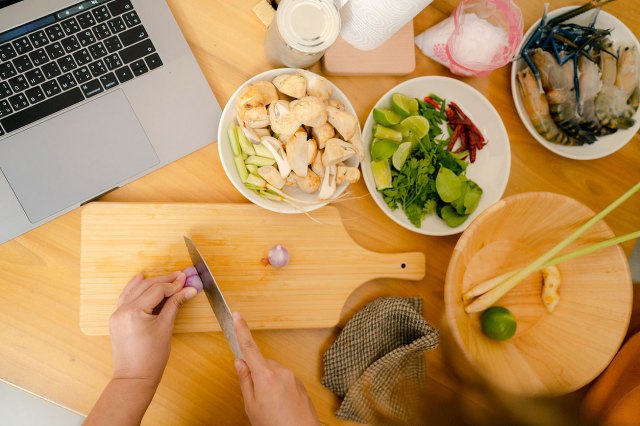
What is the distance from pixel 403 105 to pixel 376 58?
101mm

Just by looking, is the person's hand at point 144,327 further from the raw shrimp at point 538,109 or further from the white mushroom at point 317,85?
the raw shrimp at point 538,109

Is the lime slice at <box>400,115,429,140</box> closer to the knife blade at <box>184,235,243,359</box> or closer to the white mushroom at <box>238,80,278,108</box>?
the white mushroom at <box>238,80,278,108</box>

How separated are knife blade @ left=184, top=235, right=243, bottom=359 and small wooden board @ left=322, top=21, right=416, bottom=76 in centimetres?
38

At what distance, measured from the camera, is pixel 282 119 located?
0.71m

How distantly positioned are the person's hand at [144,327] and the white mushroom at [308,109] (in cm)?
31

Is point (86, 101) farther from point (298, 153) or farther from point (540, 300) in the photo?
point (540, 300)

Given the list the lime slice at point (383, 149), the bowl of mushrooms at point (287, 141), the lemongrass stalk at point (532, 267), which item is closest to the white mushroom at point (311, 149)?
the bowl of mushrooms at point (287, 141)

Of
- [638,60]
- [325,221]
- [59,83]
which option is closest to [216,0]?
[59,83]

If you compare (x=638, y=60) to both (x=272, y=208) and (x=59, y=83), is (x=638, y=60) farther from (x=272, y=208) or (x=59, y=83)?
(x=59, y=83)

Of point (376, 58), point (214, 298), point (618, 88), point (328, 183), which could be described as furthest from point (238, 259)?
point (618, 88)

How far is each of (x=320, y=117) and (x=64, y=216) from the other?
0.43 m

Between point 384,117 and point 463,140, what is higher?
point 384,117

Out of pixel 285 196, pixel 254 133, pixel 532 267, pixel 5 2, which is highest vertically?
pixel 5 2

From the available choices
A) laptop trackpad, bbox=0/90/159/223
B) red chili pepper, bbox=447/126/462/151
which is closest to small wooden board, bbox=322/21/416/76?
red chili pepper, bbox=447/126/462/151
